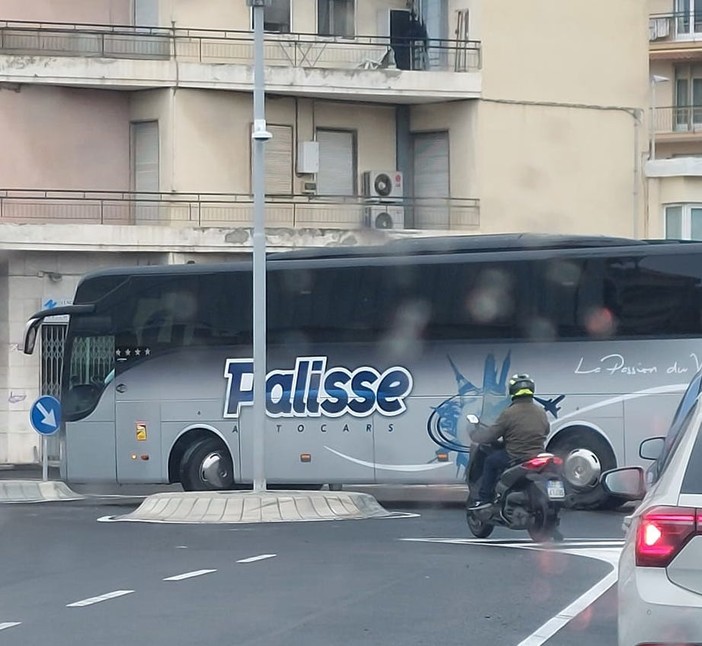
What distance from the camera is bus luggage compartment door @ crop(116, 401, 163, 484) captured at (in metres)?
22.9

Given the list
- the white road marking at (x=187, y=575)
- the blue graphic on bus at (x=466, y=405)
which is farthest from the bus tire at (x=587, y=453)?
the white road marking at (x=187, y=575)

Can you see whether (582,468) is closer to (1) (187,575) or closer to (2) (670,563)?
(1) (187,575)


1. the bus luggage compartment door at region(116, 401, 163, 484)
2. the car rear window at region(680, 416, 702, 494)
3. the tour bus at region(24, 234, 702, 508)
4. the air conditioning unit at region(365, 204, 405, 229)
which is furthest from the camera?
the air conditioning unit at region(365, 204, 405, 229)

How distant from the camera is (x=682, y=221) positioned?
3575 cm

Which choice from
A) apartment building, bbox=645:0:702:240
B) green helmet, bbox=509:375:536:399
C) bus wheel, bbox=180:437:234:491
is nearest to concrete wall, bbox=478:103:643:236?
apartment building, bbox=645:0:702:240

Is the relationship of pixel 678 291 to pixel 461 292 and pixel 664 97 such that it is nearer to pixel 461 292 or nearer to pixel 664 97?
pixel 461 292

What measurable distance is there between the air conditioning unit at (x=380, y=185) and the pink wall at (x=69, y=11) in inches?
231

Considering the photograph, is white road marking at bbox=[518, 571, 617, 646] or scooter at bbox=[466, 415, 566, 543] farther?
scooter at bbox=[466, 415, 566, 543]

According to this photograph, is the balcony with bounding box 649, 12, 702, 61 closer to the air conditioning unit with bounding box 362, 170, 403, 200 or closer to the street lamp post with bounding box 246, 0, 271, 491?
the air conditioning unit with bounding box 362, 170, 403, 200

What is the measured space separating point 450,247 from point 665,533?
53.9 ft

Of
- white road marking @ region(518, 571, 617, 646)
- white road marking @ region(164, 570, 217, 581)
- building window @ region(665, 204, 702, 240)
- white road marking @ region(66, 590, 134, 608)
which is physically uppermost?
building window @ region(665, 204, 702, 240)

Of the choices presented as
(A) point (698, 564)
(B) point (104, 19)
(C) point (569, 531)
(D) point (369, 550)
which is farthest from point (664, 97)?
(A) point (698, 564)

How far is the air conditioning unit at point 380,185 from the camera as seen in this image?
3269cm

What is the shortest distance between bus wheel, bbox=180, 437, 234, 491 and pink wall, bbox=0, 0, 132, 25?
12228 mm
